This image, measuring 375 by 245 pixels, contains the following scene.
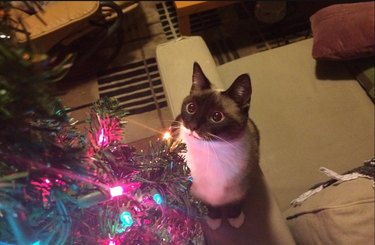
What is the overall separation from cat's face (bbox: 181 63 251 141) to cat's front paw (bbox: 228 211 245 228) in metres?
0.19

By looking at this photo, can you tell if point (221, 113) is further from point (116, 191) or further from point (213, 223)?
point (116, 191)

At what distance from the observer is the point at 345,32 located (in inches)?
45.7

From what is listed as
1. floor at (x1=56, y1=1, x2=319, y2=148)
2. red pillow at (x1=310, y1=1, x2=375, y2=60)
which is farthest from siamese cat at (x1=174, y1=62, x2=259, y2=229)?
floor at (x1=56, y1=1, x2=319, y2=148)

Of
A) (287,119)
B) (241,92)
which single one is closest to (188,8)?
(287,119)

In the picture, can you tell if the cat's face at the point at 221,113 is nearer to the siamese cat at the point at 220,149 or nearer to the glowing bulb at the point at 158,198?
the siamese cat at the point at 220,149

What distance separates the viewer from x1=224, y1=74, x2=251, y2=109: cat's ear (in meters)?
0.93

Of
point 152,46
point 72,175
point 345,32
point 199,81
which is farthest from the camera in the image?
point 152,46

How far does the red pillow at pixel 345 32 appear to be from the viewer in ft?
3.72

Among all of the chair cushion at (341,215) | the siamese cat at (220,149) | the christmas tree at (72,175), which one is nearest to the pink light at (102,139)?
the christmas tree at (72,175)

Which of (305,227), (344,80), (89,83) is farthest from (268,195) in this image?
(89,83)

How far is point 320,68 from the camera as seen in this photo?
51.1 inches

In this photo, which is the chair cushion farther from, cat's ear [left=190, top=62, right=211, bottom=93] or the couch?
cat's ear [left=190, top=62, right=211, bottom=93]

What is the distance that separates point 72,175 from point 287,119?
2.68 ft

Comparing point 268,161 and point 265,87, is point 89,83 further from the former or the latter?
point 268,161
